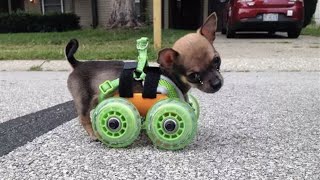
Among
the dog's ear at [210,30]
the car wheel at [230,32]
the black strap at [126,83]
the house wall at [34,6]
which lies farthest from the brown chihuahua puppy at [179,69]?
the house wall at [34,6]

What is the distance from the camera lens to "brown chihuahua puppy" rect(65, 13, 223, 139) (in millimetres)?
2781

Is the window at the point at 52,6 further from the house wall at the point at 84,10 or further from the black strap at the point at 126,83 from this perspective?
the black strap at the point at 126,83

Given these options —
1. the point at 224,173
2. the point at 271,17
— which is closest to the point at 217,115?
the point at 224,173

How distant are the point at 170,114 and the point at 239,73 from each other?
13.5 ft

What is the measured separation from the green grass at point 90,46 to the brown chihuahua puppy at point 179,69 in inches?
166

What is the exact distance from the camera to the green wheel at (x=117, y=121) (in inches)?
112

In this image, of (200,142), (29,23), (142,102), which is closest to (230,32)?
(29,23)

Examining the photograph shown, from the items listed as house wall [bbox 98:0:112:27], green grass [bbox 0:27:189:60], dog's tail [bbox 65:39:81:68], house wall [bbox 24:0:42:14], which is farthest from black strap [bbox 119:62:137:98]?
house wall [bbox 24:0:42:14]

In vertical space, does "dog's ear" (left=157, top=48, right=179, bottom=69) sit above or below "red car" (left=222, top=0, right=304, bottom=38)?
above

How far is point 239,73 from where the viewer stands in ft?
22.3

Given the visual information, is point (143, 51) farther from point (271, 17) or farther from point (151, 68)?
point (271, 17)

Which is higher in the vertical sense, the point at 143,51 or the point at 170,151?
the point at 143,51

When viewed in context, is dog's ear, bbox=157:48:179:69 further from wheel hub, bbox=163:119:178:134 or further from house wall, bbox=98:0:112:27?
house wall, bbox=98:0:112:27

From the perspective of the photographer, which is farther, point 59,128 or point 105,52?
point 105,52
